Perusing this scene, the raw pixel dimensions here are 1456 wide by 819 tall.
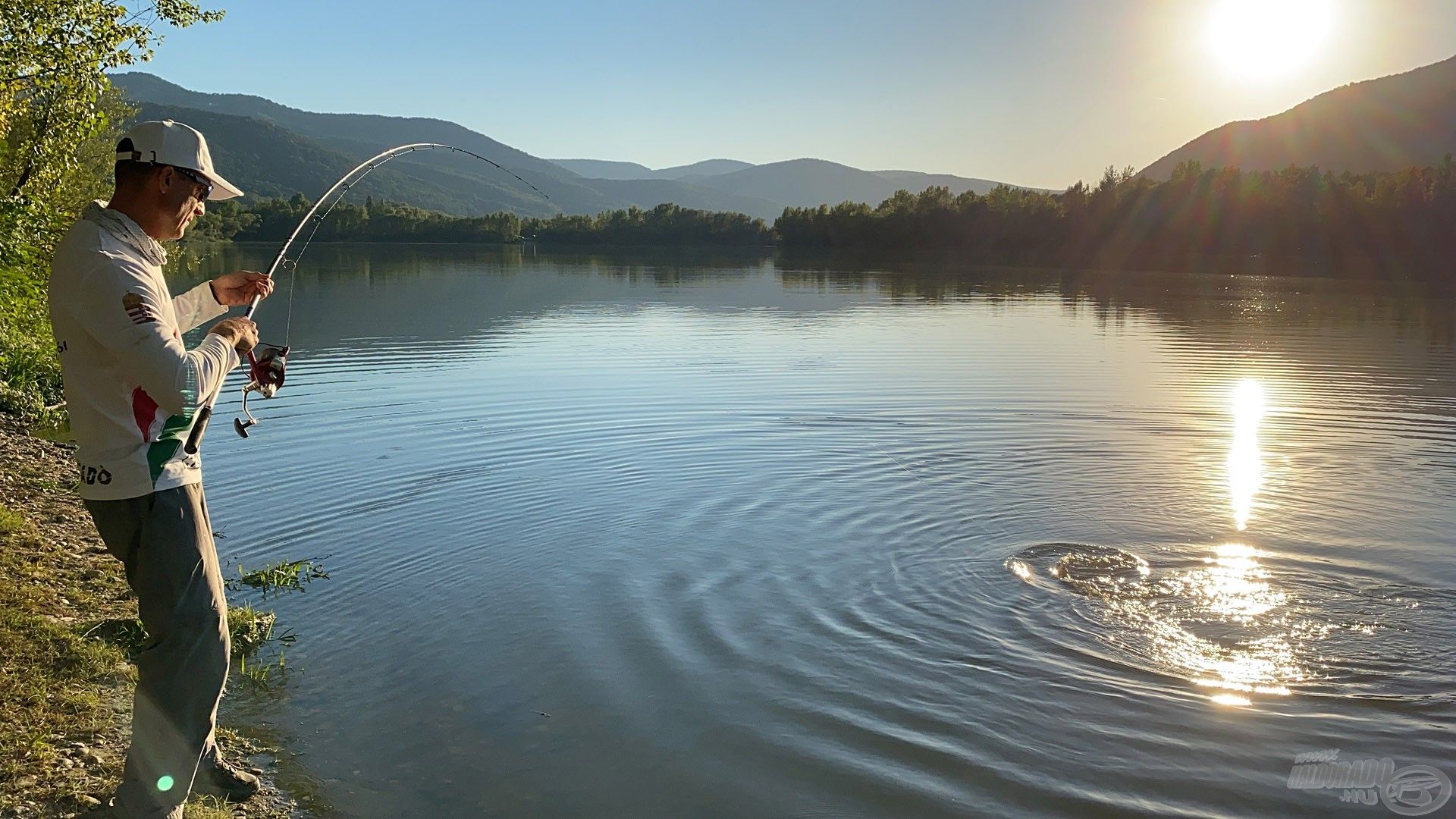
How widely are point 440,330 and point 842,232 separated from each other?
11050 cm

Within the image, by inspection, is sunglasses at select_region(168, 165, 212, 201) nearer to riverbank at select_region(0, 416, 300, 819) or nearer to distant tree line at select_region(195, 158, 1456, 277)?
riverbank at select_region(0, 416, 300, 819)

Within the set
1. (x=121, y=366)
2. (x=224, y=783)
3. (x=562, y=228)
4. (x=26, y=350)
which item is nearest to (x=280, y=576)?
(x=224, y=783)

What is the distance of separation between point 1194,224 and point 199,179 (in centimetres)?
11465

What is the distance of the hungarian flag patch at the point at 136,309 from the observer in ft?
12.9

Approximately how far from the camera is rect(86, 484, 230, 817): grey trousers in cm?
421

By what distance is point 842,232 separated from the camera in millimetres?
138750

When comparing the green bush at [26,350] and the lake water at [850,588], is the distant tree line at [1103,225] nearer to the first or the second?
the green bush at [26,350]

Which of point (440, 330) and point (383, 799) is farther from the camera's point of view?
point (440, 330)

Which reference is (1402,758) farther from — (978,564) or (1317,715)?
(978,564)

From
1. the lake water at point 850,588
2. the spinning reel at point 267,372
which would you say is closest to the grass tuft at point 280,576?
the lake water at point 850,588

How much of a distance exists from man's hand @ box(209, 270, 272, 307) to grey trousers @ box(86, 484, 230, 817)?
41.5 inches

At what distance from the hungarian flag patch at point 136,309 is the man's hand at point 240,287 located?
1006 millimetres

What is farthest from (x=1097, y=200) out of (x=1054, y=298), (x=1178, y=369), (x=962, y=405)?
(x=962, y=405)

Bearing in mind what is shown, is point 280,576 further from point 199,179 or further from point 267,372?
point 199,179
